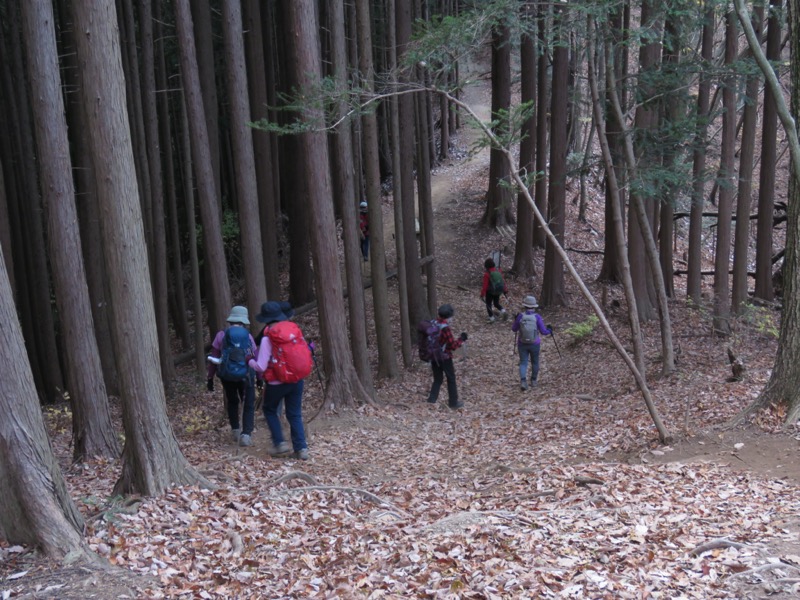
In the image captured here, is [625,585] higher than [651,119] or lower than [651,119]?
lower

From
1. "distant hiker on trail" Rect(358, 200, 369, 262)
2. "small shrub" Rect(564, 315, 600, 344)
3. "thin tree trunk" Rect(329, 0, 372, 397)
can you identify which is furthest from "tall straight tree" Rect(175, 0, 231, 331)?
"distant hiker on trail" Rect(358, 200, 369, 262)

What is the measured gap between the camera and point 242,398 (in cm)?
998

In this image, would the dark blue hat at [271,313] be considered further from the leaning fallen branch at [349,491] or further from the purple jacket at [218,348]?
the leaning fallen branch at [349,491]

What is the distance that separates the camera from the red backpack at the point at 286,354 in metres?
8.54

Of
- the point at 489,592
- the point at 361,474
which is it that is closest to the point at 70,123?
the point at 361,474

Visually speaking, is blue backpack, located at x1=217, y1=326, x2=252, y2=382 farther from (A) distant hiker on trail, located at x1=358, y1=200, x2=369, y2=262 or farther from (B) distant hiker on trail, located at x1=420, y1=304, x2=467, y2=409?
(A) distant hiker on trail, located at x1=358, y1=200, x2=369, y2=262

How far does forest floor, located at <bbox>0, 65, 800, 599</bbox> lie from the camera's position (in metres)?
4.69

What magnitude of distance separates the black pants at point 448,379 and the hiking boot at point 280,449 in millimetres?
4053

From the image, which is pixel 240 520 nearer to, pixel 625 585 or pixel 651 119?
pixel 625 585

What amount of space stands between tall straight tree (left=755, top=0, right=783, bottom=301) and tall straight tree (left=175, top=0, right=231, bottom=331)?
13.0m

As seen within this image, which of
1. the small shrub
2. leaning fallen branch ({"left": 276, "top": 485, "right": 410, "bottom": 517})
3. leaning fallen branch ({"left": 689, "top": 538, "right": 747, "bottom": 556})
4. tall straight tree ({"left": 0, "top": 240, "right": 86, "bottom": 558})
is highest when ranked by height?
tall straight tree ({"left": 0, "top": 240, "right": 86, "bottom": 558})

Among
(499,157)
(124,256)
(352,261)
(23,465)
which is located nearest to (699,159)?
(499,157)

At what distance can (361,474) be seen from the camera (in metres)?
9.16

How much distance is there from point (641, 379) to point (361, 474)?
3880 mm
